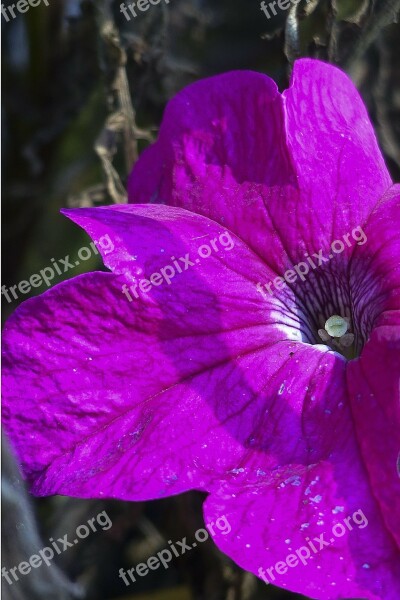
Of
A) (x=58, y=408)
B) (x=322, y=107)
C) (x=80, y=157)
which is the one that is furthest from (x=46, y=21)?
(x=58, y=408)

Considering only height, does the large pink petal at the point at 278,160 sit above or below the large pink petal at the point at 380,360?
above

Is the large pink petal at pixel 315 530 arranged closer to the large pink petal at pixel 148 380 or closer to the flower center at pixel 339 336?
the large pink petal at pixel 148 380

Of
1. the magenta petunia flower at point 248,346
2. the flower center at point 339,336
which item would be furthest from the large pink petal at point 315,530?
the flower center at point 339,336

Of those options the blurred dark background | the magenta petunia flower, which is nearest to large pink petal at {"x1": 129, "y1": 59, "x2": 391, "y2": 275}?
the magenta petunia flower

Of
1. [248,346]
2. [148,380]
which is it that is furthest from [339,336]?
[148,380]

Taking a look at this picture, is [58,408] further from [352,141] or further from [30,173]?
[30,173]

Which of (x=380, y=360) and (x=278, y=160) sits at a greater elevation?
(x=278, y=160)

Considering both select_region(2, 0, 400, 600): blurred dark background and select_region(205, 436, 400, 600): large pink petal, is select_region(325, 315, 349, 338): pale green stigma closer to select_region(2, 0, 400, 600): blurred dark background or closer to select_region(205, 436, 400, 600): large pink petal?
select_region(205, 436, 400, 600): large pink petal

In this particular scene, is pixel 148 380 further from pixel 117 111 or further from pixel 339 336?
pixel 117 111
